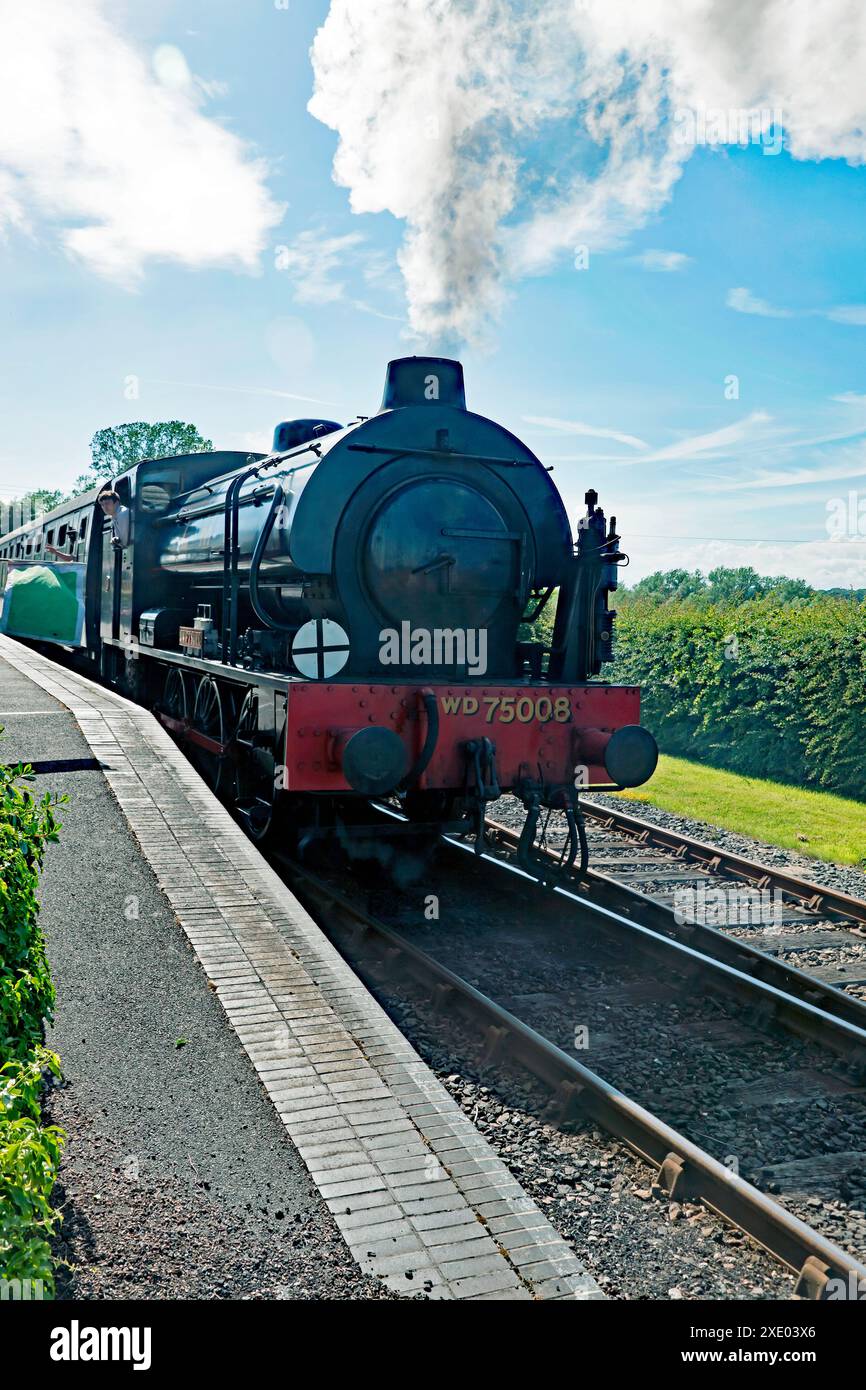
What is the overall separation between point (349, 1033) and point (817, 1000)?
309 centimetres

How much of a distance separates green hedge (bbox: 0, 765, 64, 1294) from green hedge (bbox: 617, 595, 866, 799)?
11.5 metres

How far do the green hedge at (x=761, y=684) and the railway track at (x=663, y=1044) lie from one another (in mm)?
7095

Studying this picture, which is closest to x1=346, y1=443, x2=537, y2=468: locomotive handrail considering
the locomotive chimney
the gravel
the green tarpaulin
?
the locomotive chimney

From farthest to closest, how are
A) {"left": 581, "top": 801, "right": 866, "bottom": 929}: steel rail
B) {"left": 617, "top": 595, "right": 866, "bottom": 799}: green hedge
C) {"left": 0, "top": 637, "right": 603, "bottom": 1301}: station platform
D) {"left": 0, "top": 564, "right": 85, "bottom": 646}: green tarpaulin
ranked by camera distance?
{"left": 0, "top": 564, "right": 85, "bottom": 646}: green tarpaulin < {"left": 617, "top": 595, "right": 866, "bottom": 799}: green hedge < {"left": 581, "top": 801, "right": 866, "bottom": 929}: steel rail < {"left": 0, "top": 637, "right": 603, "bottom": 1301}: station platform

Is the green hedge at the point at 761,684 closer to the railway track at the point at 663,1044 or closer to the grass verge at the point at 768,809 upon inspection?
the grass verge at the point at 768,809

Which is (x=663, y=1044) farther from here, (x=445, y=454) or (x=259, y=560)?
(x=259, y=560)

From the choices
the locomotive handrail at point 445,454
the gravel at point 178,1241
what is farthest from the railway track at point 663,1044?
the locomotive handrail at point 445,454

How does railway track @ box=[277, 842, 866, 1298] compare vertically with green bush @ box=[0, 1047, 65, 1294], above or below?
below

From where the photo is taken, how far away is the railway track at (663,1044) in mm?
3836

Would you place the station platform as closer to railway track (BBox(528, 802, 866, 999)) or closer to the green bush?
the green bush

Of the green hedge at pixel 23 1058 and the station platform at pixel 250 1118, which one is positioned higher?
the green hedge at pixel 23 1058

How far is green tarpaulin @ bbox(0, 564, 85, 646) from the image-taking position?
53.2 feet
